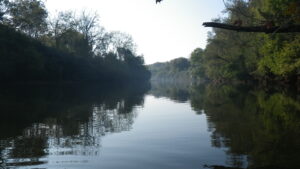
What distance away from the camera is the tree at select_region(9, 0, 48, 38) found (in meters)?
71.4

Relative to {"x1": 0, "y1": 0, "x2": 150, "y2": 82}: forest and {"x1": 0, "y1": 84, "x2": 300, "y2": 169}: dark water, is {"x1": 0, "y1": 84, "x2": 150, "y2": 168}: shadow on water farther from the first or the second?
{"x1": 0, "y1": 0, "x2": 150, "y2": 82}: forest

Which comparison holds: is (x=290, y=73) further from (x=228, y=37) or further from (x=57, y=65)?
(x=57, y=65)

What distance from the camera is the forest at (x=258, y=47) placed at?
19092 millimetres

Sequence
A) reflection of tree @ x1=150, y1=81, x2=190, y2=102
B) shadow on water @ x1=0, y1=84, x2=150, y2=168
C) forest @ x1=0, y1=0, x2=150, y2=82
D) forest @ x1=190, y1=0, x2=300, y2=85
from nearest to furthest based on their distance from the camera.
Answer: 1. shadow on water @ x1=0, y1=84, x2=150, y2=168
2. forest @ x1=190, y1=0, x2=300, y2=85
3. reflection of tree @ x1=150, y1=81, x2=190, y2=102
4. forest @ x1=0, y1=0, x2=150, y2=82

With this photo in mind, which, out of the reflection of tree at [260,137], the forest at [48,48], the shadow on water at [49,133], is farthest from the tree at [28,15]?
the reflection of tree at [260,137]

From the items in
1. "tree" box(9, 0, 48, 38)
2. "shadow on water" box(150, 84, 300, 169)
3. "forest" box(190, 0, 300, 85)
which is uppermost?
"tree" box(9, 0, 48, 38)

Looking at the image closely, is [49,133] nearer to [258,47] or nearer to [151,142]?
[151,142]

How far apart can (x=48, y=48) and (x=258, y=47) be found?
135 feet

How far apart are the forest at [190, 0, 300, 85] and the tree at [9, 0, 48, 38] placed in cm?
3846

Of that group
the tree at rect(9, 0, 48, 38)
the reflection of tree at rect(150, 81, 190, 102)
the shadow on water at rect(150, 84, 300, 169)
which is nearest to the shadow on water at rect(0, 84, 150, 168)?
the shadow on water at rect(150, 84, 300, 169)

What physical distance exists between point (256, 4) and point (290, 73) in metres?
13.9

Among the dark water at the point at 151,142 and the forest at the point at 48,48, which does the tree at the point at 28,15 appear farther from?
the dark water at the point at 151,142

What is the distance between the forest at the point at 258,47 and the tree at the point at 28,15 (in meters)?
38.5

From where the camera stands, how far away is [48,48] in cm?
7081
